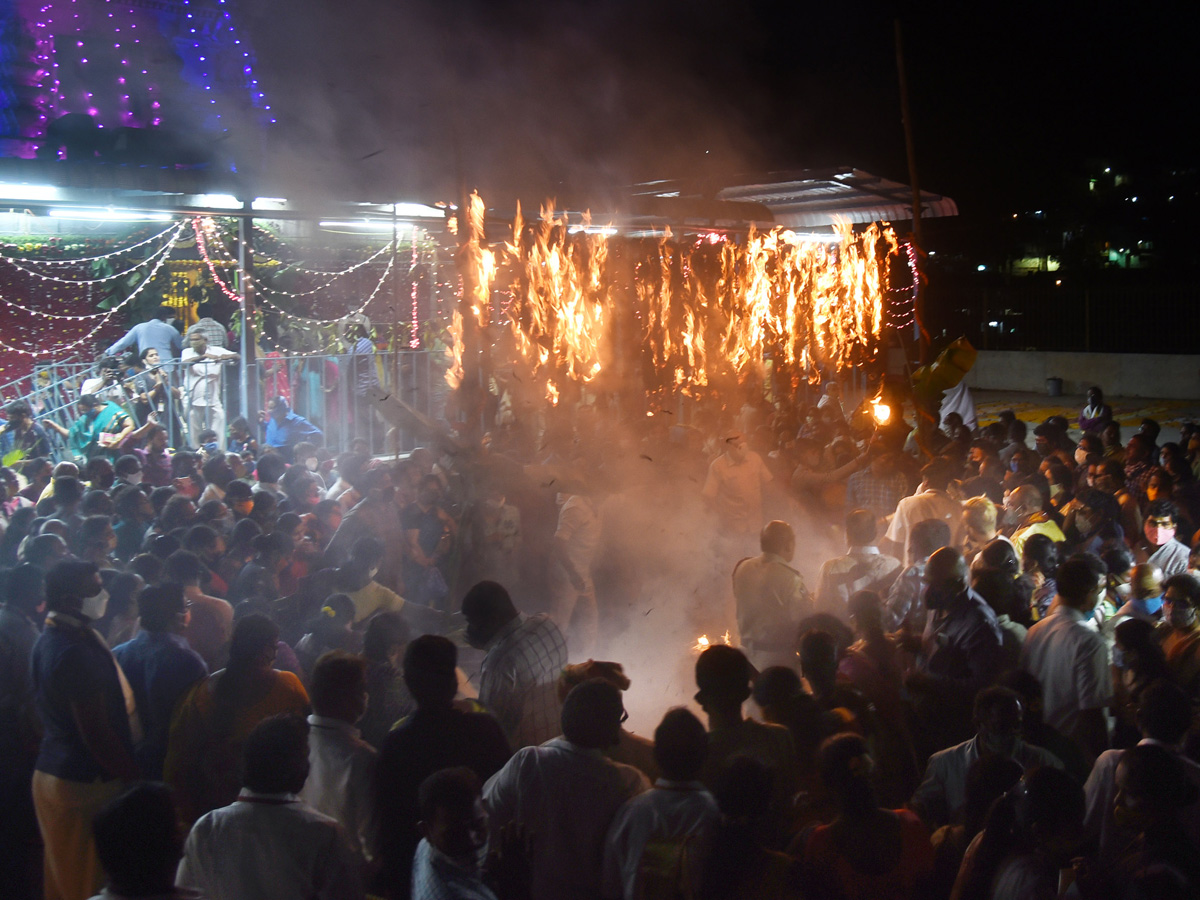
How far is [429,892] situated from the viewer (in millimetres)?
2156

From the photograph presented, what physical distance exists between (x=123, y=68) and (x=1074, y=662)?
13539 millimetres

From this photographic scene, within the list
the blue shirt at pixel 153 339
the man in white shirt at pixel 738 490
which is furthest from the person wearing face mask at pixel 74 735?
the blue shirt at pixel 153 339

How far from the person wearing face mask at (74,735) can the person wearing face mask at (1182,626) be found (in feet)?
11.3

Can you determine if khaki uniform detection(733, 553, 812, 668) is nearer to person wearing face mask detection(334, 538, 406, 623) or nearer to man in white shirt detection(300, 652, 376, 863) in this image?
person wearing face mask detection(334, 538, 406, 623)

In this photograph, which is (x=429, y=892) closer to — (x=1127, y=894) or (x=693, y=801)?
(x=693, y=801)

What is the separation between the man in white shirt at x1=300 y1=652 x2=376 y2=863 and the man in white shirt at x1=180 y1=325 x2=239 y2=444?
5.57 metres

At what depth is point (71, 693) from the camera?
2998 mm

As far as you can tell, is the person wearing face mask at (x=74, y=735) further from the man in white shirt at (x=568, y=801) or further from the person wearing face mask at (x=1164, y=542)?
the person wearing face mask at (x=1164, y=542)

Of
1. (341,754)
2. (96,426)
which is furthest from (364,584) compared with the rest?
(96,426)

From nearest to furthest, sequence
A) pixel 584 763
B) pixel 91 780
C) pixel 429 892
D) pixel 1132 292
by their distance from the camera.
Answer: pixel 429 892
pixel 584 763
pixel 91 780
pixel 1132 292

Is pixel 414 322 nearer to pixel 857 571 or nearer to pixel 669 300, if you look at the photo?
pixel 669 300

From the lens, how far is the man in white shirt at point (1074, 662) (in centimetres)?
329

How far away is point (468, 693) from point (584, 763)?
1.09m

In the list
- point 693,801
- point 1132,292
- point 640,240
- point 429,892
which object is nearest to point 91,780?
point 429,892
